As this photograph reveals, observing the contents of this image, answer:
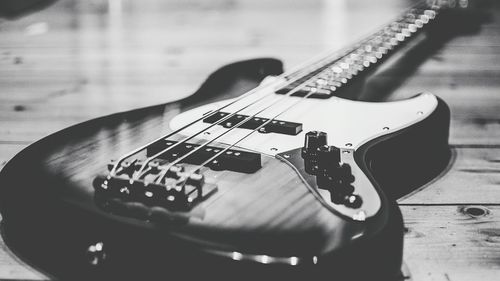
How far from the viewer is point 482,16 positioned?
2240mm

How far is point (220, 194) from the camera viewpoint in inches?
28.0

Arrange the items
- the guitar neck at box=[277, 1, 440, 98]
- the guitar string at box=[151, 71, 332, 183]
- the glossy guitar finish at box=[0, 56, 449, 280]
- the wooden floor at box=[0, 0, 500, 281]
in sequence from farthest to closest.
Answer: the guitar neck at box=[277, 1, 440, 98] → the wooden floor at box=[0, 0, 500, 281] → the guitar string at box=[151, 71, 332, 183] → the glossy guitar finish at box=[0, 56, 449, 280]

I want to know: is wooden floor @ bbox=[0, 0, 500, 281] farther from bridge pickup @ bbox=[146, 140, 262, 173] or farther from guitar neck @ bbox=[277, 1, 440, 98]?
bridge pickup @ bbox=[146, 140, 262, 173]

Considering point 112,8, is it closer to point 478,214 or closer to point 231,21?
point 231,21

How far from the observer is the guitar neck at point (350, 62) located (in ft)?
3.75

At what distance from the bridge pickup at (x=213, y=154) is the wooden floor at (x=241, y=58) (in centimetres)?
24

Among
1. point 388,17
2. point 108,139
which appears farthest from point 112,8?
point 108,139

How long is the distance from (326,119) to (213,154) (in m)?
0.27

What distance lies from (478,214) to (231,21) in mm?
1593

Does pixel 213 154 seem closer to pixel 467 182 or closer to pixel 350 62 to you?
pixel 467 182

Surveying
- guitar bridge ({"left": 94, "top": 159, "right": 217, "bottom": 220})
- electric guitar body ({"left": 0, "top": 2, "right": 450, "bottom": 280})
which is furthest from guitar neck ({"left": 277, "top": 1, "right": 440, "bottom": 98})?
guitar bridge ({"left": 94, "top": 159, "right": 217, "bottom": 220})

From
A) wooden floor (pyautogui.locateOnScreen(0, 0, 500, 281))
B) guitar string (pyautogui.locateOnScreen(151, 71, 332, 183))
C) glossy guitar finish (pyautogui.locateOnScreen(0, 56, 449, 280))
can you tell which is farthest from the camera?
wooden floor (pyautogui.locateOnScreen(0, 0, 500, 281))

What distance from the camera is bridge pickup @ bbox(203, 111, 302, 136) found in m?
0.93

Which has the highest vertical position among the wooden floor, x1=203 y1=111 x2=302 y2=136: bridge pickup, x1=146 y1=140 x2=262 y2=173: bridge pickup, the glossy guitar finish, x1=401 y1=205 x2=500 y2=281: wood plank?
x1=146 y1=140 x2=262 y2=173: bridge pickup
